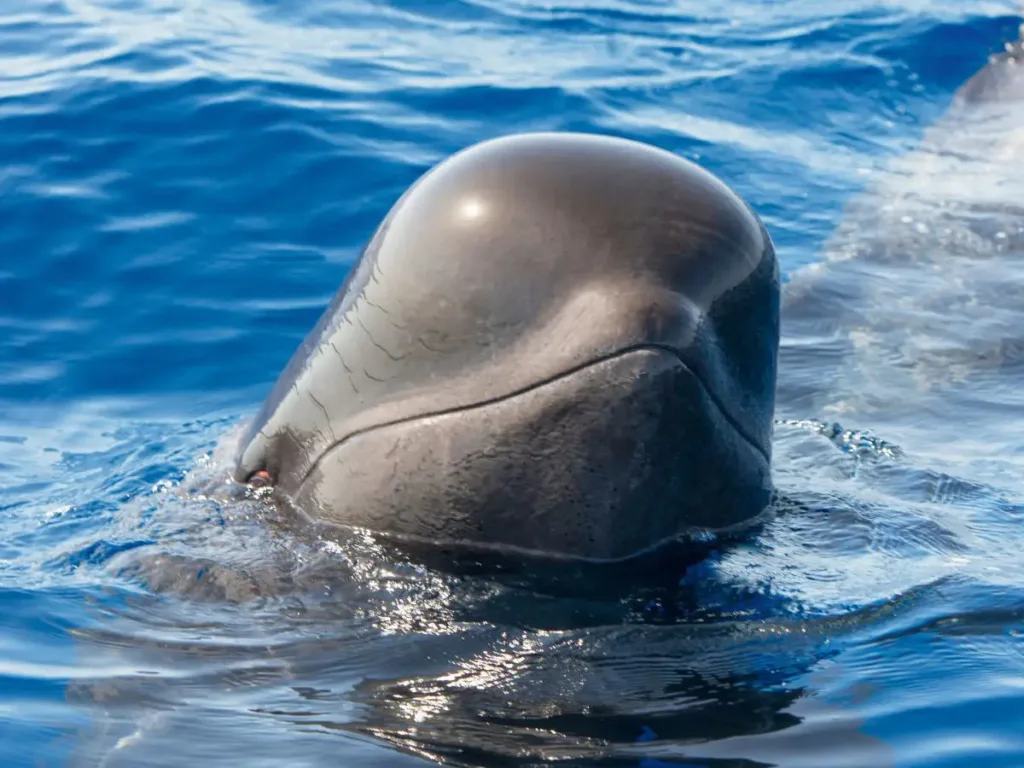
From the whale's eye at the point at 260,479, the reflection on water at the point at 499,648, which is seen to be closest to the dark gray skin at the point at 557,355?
the reflection on water at the point at 499,648

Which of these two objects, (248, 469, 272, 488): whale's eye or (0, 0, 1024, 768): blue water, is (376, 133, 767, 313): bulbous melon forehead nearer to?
(0, 0, 1024, 768): blue water

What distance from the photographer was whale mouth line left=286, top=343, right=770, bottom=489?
4492 millimetres

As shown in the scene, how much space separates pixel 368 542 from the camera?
5.10m

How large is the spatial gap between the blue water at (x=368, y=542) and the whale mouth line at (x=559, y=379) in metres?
0.39

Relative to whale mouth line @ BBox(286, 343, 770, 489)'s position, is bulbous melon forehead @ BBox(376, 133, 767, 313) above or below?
above

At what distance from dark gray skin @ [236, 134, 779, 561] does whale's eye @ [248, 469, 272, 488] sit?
0.60 metres

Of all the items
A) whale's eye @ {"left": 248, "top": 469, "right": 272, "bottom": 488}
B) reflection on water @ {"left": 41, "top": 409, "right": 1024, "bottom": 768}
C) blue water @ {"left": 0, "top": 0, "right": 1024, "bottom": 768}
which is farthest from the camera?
whale's eye @ {"left": 248, "top": 469, "right": 272, "bottom": 488}

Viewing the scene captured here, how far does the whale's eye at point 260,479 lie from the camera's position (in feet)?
18.4

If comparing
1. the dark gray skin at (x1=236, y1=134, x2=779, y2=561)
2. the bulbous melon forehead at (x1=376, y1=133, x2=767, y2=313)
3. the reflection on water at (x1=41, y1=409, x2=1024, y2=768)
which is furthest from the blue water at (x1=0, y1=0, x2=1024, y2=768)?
the bulbous melon forehead at (x1=376, y1=133, x2=767, y2=313)

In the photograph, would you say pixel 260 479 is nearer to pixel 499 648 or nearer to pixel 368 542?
pixel 368 542

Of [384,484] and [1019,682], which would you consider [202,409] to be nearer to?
[384,484]

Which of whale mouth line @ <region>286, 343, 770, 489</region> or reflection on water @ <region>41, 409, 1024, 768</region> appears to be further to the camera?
whale mouth line @ <region>286, 343, 770, 489</region>

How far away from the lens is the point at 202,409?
10062 mm

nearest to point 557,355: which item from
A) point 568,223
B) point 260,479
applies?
point 568,223
